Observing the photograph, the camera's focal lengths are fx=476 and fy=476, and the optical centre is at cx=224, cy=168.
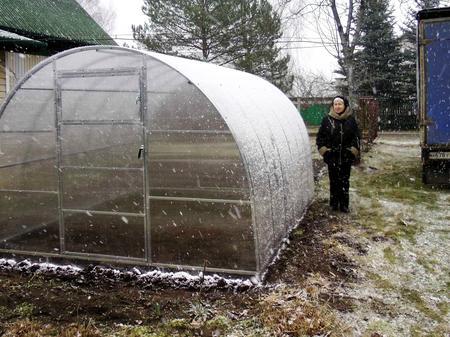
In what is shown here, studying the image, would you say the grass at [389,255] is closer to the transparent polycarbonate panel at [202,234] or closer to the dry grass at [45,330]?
the transparent polycarbonate panel at [202,234]

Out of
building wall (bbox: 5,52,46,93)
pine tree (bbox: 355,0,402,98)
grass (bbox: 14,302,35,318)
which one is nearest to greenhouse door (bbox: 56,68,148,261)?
grass (bbox: 14,302,35,318)

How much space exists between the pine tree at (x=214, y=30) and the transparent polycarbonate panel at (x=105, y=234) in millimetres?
18371

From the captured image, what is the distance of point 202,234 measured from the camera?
5.09m

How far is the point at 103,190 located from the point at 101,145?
1.73 ft

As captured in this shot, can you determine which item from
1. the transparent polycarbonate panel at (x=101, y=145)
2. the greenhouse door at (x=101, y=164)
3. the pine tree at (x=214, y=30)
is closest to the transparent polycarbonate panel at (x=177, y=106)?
the greenhouse door at (x=101, y=164)

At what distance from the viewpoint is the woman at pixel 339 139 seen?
7.52 metres

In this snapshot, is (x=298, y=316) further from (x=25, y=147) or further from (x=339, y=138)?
(x=339, y=138)

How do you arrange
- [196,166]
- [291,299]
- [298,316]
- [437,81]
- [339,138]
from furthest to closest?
[437,81] → [339,138] → [196,166] → [291,299] → [298,316]

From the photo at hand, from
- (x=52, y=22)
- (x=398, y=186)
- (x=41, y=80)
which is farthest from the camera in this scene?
(x=52, y=22)

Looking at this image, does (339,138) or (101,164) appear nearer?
(101,164)

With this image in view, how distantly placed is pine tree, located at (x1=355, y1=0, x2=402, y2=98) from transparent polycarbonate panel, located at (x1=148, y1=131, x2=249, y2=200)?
23.1 metres

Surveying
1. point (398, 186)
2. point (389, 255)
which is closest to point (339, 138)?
point (389, 255)

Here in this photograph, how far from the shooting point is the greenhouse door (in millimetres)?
5332

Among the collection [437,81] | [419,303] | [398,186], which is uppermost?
[437,81]
